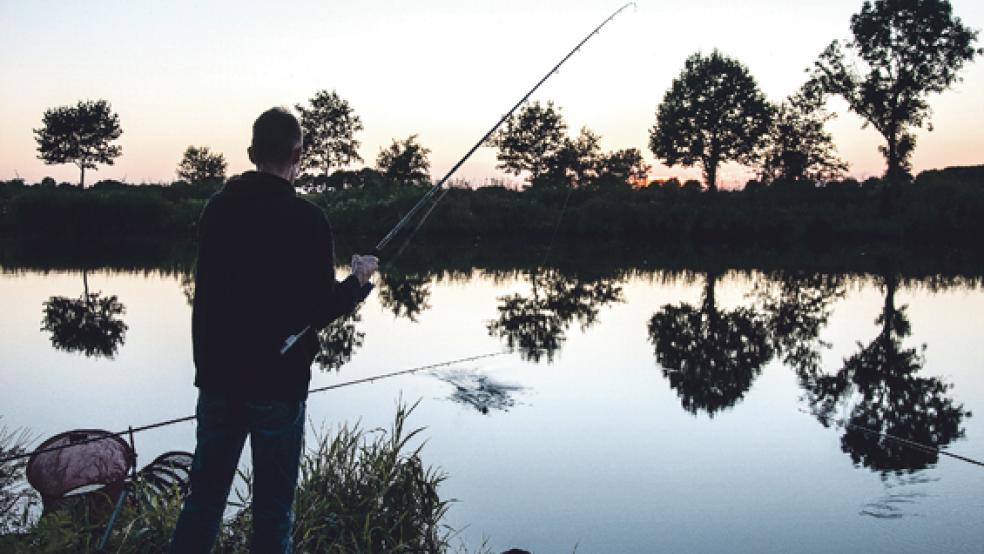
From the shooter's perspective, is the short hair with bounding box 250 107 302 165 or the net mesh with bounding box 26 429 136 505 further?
the net mesh with bounding box 26 429 136 505

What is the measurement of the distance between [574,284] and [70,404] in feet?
42.5

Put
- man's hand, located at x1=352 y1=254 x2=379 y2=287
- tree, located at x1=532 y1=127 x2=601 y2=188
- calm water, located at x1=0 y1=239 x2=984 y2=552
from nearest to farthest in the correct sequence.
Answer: man's hand, located at x1=352 y1=254 x2=379 y2=287
calm water, located at x1=0 y1=239 x2=984 y2=552
tree, located at x1=532 y1=127 x2=601 y2=188

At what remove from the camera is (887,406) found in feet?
26.8

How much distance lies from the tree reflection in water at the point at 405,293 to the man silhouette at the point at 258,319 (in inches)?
435

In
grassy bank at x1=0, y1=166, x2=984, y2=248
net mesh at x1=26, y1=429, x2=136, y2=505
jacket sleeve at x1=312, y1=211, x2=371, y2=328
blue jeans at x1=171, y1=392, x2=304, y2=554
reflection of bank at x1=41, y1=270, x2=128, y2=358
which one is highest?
grassy bank at x1=0, y1=166, x2=984, y2=248

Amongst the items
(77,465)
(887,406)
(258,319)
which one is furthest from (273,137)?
(887,406)

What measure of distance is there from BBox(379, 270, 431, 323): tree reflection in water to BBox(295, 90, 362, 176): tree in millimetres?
28302

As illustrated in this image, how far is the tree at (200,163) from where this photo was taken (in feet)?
230

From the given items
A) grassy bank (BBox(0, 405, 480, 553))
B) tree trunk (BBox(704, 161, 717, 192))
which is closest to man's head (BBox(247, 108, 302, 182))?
grassy bank (BBox(0, 405, 480, 553))

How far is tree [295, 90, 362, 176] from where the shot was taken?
48.2 m

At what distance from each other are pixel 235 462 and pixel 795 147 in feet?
163

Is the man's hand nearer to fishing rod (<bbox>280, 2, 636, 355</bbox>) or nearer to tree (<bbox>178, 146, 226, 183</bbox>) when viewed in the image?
fishing rod (<bbox>280, 2, 636, 355</bbox>)

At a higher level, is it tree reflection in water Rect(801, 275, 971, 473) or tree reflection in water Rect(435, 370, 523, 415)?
tree reflection in water Rect(801, 275, 971, 473)

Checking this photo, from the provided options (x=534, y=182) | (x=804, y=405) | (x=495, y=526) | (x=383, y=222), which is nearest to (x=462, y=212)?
(x=383, y=222)
